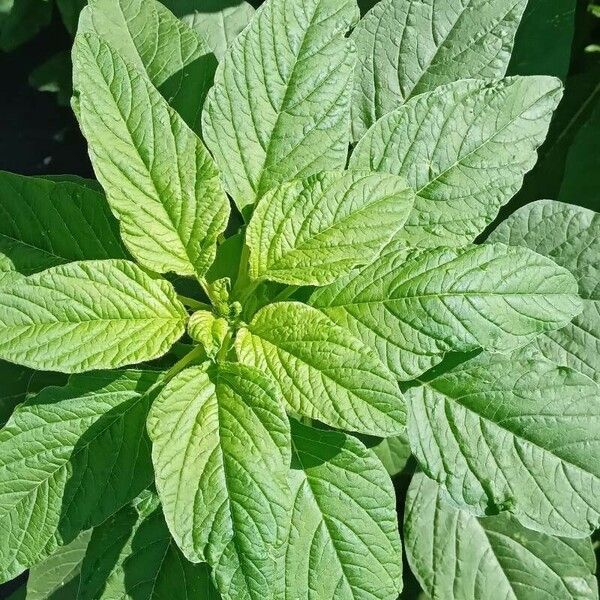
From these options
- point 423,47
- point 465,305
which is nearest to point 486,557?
point 465,305

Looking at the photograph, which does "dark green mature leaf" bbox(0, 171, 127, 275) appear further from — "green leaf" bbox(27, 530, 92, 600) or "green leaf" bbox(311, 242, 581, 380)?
"green leaf" bbox(27, 530, 92, 600)

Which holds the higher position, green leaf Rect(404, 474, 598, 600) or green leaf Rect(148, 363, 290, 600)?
green leaf Rect(148, 363, 290, 600)

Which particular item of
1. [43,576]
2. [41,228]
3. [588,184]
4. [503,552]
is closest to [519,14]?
[588,184]

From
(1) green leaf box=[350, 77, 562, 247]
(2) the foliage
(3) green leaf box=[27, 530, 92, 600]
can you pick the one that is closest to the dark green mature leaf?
(2) the foliage

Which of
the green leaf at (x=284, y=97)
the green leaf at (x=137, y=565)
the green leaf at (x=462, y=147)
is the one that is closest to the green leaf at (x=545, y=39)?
the green leaf at (x=462, y=147)

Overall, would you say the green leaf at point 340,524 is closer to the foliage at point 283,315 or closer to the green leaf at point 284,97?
the foliage at point 283,315

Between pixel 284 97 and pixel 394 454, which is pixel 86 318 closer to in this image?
pixel 284 97
